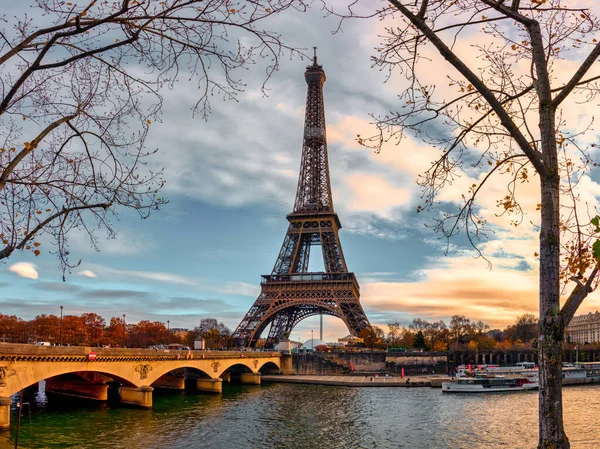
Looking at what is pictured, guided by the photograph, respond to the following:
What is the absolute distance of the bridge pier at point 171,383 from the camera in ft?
192

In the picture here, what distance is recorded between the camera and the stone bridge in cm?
3017

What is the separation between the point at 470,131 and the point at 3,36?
21.4 feet

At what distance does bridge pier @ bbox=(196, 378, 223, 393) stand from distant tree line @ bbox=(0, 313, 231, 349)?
27.7 meters

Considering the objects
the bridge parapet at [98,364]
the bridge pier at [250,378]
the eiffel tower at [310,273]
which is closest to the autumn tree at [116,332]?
the eiffel tower at [310,273]

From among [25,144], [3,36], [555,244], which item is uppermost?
[3,36]

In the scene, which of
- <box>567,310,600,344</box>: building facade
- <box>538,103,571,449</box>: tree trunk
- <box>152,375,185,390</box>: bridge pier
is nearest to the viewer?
<box>538,103,571,449</box>: tree trunk

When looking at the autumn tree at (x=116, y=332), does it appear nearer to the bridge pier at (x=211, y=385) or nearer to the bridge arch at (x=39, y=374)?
the bridge pier at (x=211, y=385)

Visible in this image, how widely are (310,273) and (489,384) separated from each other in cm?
3642

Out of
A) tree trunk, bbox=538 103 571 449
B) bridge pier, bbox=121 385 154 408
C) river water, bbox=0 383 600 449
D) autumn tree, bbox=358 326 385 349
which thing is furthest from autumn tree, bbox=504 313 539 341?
tree trunk, bbox=538 103 571 449

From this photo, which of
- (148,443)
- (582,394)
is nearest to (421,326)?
(582,394)

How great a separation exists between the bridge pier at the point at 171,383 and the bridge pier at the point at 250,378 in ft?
39.3

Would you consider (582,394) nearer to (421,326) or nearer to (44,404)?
(44,404)

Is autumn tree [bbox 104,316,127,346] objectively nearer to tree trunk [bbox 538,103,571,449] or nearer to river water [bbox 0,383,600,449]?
river water [bbox 0,383,600,449]

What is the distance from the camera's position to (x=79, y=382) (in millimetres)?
47156
